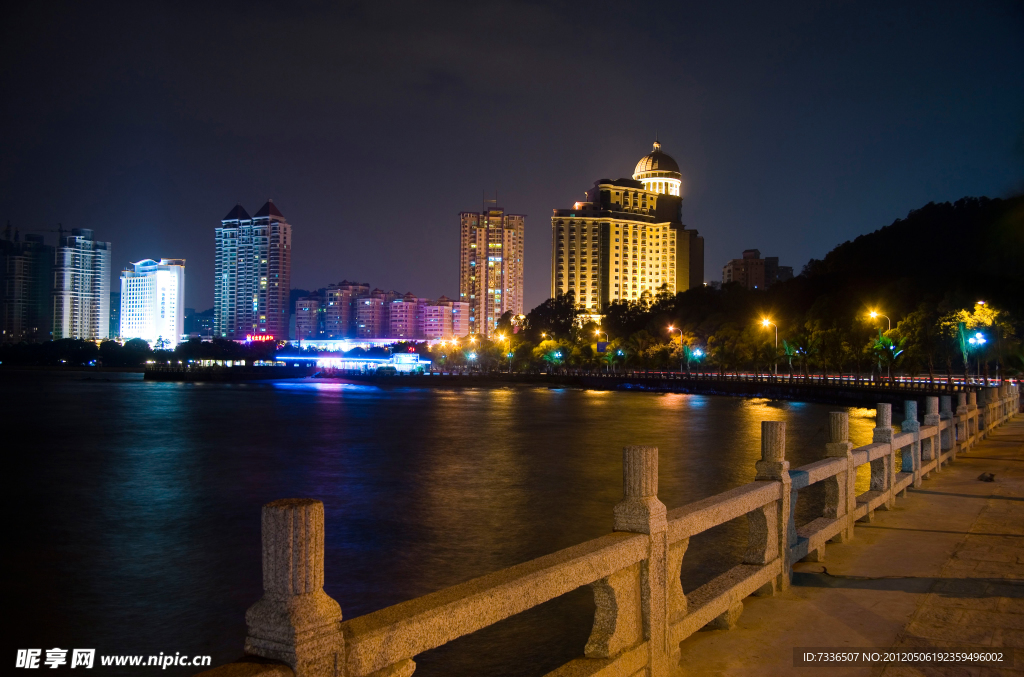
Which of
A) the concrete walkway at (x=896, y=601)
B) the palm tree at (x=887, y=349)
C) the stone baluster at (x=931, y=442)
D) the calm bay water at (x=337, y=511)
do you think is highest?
the palm tree at (x=887, y=349)

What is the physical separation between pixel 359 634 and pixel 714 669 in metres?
3.23

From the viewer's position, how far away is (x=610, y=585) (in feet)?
14.6

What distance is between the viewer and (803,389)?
70.1 meters

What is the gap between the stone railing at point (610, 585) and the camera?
2.90 m

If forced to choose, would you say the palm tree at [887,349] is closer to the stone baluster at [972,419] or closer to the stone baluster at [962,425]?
the stone baluster at [972,419]

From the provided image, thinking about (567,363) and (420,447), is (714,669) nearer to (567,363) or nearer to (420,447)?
(420,447)

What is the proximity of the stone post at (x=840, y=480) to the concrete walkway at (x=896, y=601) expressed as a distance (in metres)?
0.35

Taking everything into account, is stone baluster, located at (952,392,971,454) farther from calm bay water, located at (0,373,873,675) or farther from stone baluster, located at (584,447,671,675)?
stone baluster, located at (584,447,671,675)

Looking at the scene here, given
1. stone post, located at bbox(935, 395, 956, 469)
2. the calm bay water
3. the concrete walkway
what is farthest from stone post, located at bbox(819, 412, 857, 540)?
stone post, located at bbox(935, 395, 956, 469)

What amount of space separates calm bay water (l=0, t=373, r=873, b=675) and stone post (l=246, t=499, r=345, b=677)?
6499 mm

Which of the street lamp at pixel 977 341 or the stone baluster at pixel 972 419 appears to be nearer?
the stone baluster at pixel 972 419

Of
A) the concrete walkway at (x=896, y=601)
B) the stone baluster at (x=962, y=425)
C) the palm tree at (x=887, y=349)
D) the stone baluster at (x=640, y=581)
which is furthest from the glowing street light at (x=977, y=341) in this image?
the stone baluster at (x=640, y=581)

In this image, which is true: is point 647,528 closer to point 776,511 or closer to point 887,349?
point 776,511

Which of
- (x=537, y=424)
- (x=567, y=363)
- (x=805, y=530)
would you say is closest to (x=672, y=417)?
(x=537, y=424)
